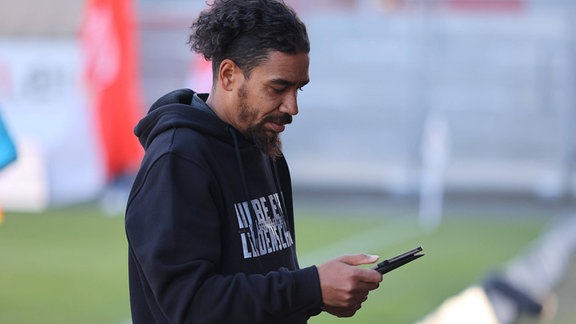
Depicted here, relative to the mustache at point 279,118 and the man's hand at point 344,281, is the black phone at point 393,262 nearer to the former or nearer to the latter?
the man's hand at point 344,281

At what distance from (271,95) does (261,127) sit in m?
0.10

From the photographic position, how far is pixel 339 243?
525 inches

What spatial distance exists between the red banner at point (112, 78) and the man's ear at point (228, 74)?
44.2 feet

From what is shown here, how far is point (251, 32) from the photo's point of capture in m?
2.60

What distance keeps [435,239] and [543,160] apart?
7.99m

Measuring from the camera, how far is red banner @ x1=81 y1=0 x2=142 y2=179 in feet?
52.3

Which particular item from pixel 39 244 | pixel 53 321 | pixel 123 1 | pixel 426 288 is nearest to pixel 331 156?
pixel 123 1

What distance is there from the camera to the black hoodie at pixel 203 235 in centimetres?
243

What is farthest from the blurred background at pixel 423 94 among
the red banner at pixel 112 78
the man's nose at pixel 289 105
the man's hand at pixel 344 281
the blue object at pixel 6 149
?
the man's hand at pixel 344 281

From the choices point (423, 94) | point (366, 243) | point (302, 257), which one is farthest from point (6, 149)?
point (423, 94)

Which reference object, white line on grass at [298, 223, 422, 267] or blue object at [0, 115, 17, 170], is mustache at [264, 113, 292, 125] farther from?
white line on grass at [298, 223, 422, 267]

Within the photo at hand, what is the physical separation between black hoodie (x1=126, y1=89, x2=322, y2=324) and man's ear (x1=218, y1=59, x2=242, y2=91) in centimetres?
8

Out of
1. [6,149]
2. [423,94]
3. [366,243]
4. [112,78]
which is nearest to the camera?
[6,149]

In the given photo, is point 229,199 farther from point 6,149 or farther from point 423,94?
point 423,94
